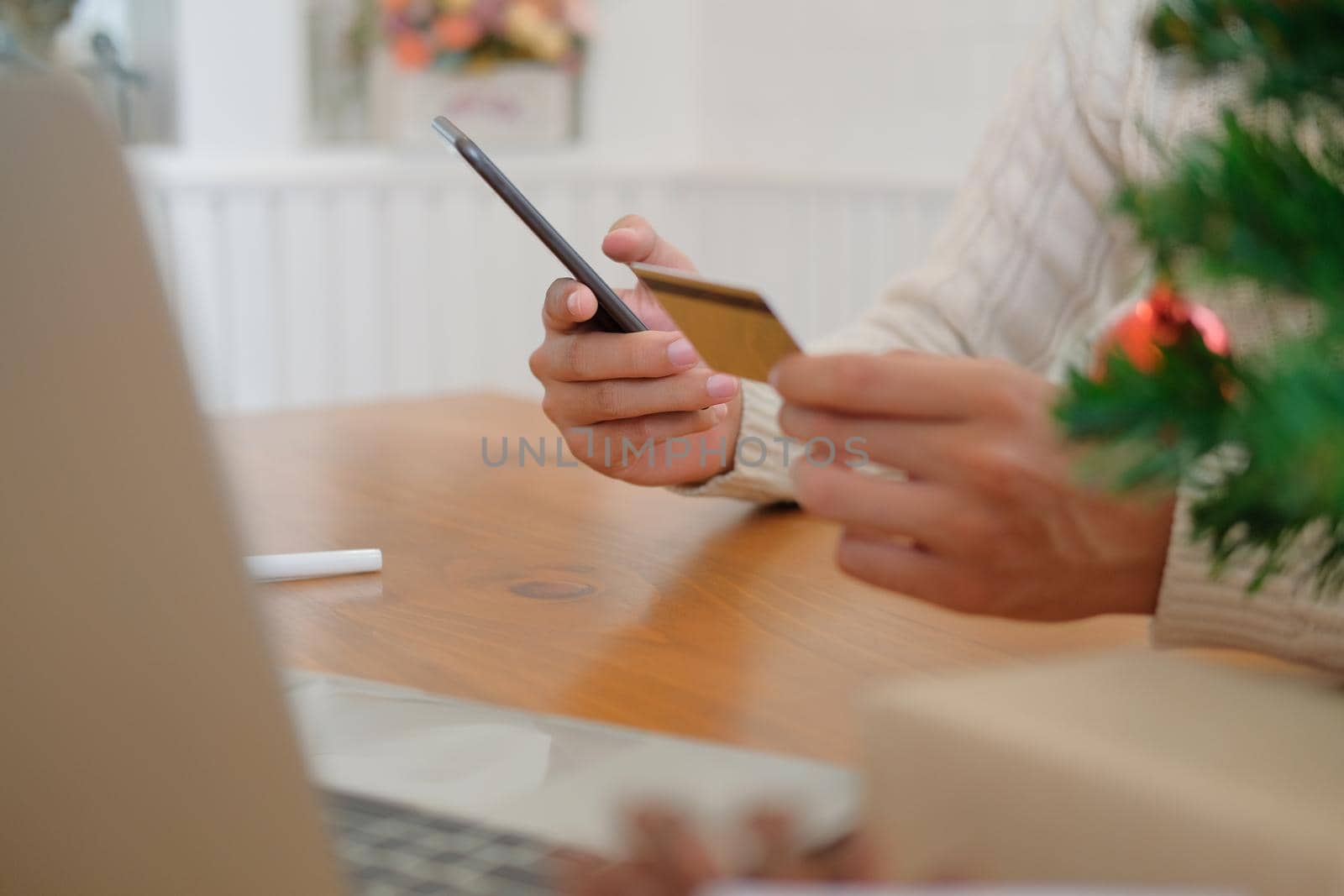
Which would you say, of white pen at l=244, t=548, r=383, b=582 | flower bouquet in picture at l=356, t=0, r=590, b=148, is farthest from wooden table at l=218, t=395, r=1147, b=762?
flower bouquet in picture at l=356, t=0, r=590, b=148

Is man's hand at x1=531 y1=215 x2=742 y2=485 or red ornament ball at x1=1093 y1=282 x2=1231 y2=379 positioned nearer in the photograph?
red ornament ball at x1=1093 y1=282 x2=1231 y2=379

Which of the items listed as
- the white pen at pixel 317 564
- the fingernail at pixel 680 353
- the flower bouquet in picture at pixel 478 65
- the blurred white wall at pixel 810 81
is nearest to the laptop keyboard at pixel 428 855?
the white pen at pixel 317 564

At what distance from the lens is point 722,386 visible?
99 cm

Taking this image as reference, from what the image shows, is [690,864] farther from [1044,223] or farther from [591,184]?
[591,184]

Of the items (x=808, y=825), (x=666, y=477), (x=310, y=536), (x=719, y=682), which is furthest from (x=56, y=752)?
(x=666, y=477)

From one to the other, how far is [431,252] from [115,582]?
104 inches

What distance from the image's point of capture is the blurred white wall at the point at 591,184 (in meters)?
2.66

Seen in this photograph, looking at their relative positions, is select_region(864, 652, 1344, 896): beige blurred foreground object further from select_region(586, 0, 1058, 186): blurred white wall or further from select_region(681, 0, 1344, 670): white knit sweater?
select_region(586, 0, 1058, 186): blurred white wall

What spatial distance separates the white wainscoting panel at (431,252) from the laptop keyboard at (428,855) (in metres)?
2.22

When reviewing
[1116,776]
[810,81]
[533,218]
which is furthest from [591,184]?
[1116,776]

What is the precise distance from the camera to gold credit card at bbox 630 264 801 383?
1.61 ft

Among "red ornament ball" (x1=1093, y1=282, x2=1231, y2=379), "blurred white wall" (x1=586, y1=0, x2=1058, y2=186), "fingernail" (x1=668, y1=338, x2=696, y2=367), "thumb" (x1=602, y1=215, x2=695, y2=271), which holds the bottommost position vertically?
"fingernail" (x1=668, y1=338, x2=696, y2=367)

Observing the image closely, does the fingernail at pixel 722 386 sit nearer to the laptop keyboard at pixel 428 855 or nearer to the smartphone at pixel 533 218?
the smartphone at pixel 533 218

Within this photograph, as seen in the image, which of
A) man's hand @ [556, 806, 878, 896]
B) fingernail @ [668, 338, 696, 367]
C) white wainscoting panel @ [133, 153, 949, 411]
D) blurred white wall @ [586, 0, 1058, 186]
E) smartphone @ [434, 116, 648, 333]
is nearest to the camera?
man's hand @ [556, 806, 878, 896]
